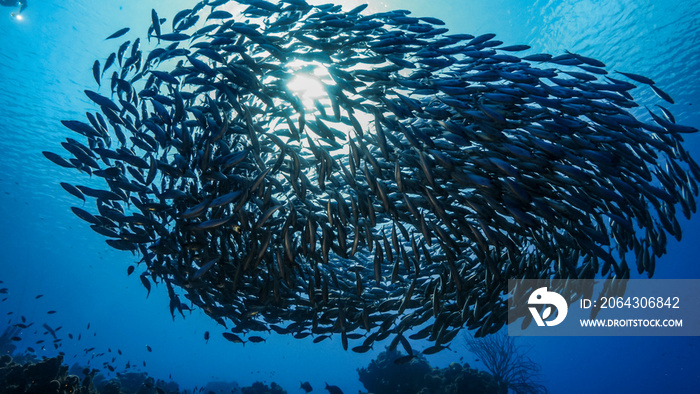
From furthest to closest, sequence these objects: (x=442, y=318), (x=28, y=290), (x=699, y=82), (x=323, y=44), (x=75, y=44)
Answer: (x=28, y=290) → (x=699, y=82) → (x=75, y=44) → (x=442, y=318) → (x=323, y=44)

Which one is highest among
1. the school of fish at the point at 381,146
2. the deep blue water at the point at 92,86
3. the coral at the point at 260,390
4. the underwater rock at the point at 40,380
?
the deep blue water at the point at 92,86

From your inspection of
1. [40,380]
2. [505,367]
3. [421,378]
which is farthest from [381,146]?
[505,367]

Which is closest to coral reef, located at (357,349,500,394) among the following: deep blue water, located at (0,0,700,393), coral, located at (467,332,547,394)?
coral, located at (467,332,547,394)

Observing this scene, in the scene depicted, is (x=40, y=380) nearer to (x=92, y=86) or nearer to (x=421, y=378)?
(x=92, y=86)

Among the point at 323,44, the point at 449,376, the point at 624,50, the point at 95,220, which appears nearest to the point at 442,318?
the point at 323,44

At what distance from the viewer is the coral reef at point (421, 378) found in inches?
507

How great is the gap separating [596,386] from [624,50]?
9617cm

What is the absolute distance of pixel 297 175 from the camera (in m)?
4.58

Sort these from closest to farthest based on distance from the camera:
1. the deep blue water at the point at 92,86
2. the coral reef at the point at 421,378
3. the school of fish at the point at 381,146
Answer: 1. the school of fish at the point at 381,146
2. the deep blue water at the point at 92,86
3. the coral reef at the point at 421,378

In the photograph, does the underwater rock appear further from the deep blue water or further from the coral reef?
the coral reef

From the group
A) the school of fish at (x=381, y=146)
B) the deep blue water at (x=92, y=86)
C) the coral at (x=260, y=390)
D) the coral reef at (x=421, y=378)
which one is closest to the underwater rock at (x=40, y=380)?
the school of fish at (x=381, y=146)

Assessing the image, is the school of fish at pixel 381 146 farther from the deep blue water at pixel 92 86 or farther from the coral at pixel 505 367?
the coral at pixel 505 367

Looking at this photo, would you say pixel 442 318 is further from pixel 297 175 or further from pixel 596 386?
pixel 596 386

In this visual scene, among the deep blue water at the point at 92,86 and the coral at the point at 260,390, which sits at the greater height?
the deep blue water at the point at 92,86
